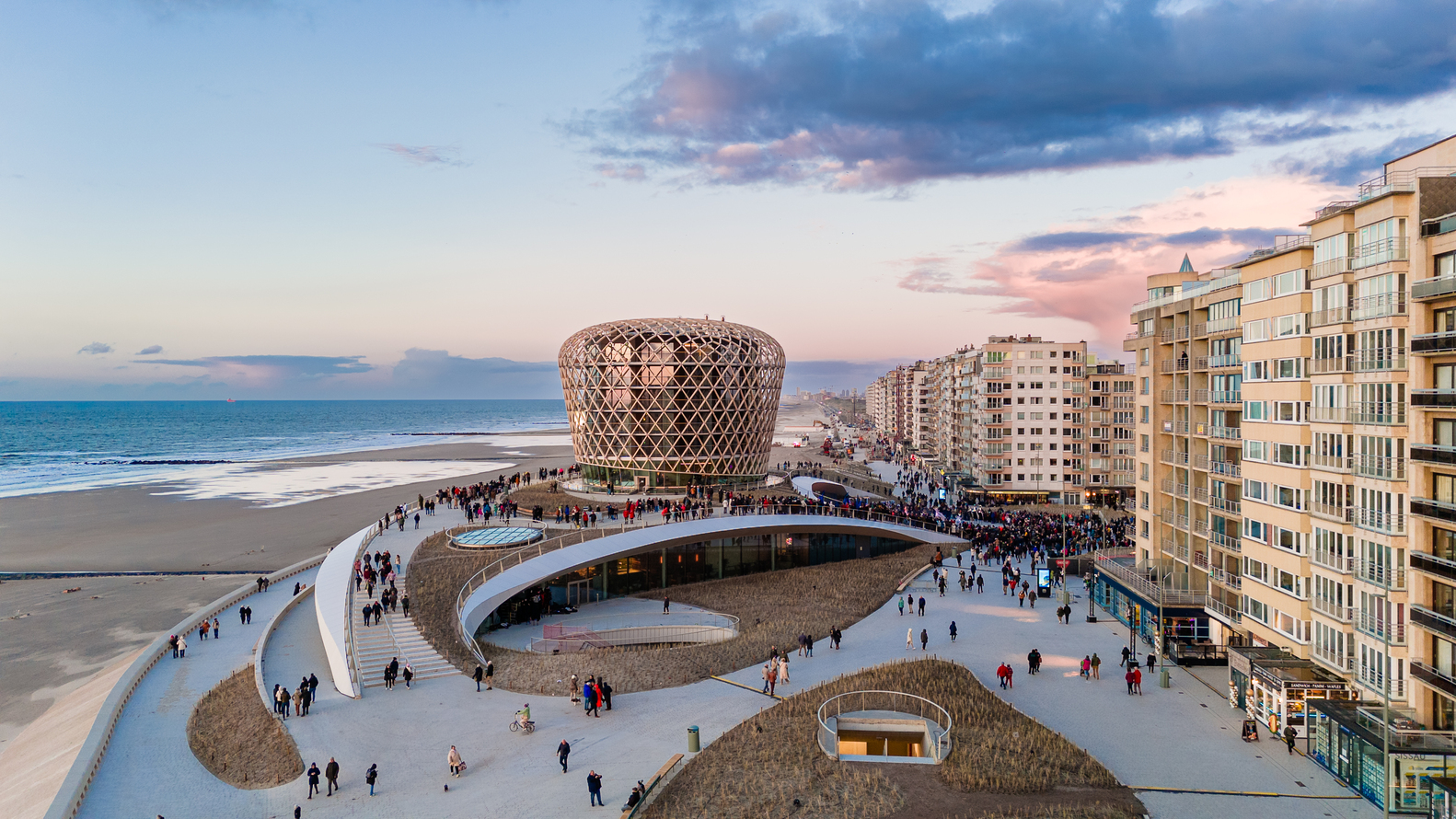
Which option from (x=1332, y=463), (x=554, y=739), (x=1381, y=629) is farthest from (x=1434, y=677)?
(x=554, y=739)

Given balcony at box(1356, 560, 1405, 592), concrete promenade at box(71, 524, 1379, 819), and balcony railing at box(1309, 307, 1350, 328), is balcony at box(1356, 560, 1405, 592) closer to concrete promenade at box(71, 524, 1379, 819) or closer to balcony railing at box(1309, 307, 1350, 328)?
concrete promenade at box(71, 524, 1379, 819)

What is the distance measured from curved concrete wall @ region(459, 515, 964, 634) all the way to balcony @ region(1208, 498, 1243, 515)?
22322 mm

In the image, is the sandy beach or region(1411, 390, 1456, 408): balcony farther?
the sandy beach

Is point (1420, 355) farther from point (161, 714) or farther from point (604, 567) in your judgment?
point (161, 714)

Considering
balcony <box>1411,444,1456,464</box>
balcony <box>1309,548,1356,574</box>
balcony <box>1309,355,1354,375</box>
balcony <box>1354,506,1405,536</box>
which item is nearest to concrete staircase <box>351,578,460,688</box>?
balcony <box>1309,548,1356,574</box>

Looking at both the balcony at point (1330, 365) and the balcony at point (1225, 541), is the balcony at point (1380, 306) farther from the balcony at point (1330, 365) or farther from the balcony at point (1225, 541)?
the balcony at point (1225, 541)

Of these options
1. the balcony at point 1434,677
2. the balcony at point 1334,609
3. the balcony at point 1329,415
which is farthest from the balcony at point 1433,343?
the balcony at point 1434,677

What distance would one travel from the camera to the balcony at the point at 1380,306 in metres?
20.7

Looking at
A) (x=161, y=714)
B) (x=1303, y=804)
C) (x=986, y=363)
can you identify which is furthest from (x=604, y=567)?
(x=986, y=363)

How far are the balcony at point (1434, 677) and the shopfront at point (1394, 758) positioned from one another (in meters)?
1.01

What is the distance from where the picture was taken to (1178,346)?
115 feet

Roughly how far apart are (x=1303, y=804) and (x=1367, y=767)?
6.23 feet

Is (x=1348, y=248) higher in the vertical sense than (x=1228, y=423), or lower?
higher

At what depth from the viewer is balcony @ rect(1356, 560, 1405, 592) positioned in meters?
20.5
